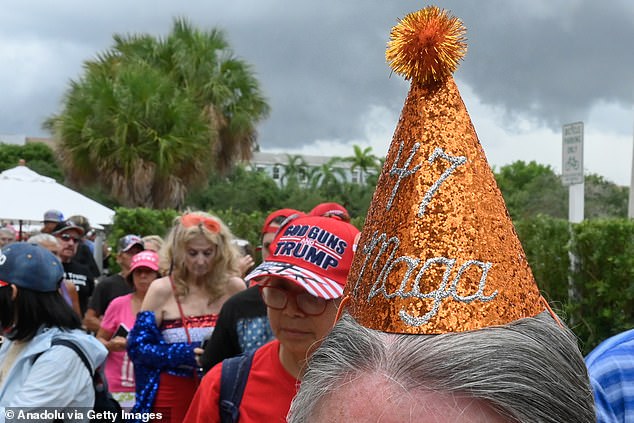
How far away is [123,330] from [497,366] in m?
5.03

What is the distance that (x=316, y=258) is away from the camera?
2.44 meters

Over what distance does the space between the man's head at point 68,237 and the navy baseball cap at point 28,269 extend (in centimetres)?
413

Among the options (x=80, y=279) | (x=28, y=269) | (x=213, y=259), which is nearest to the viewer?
(x=28, y=269)

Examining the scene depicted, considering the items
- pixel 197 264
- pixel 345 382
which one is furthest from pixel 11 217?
pixel 345 382

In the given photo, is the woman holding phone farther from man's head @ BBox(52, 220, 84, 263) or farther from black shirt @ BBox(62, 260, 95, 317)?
man's head @ BBox(52, 220, 84, 263)

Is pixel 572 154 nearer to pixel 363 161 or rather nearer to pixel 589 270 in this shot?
pixel 589 270

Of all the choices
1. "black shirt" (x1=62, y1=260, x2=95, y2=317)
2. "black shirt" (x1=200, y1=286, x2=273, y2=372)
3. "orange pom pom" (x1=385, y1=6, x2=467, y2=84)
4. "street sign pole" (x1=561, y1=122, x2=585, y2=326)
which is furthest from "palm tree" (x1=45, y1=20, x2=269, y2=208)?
"orange pom pom" (x1=385, y1=6, x2=467, y2=84)

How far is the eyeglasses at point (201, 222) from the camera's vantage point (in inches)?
181

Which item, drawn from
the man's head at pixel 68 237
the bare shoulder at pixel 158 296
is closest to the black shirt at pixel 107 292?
the man's head at pixel 68 237

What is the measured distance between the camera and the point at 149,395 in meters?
4.07

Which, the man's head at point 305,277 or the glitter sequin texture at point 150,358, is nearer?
the man's head at point 305,277

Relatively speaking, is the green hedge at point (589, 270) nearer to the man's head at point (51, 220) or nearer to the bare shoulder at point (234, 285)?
the bare shoulder at point (234, 285)

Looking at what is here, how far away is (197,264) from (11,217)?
8214mm

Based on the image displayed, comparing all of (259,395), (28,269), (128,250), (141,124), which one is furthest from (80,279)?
(141,124)
